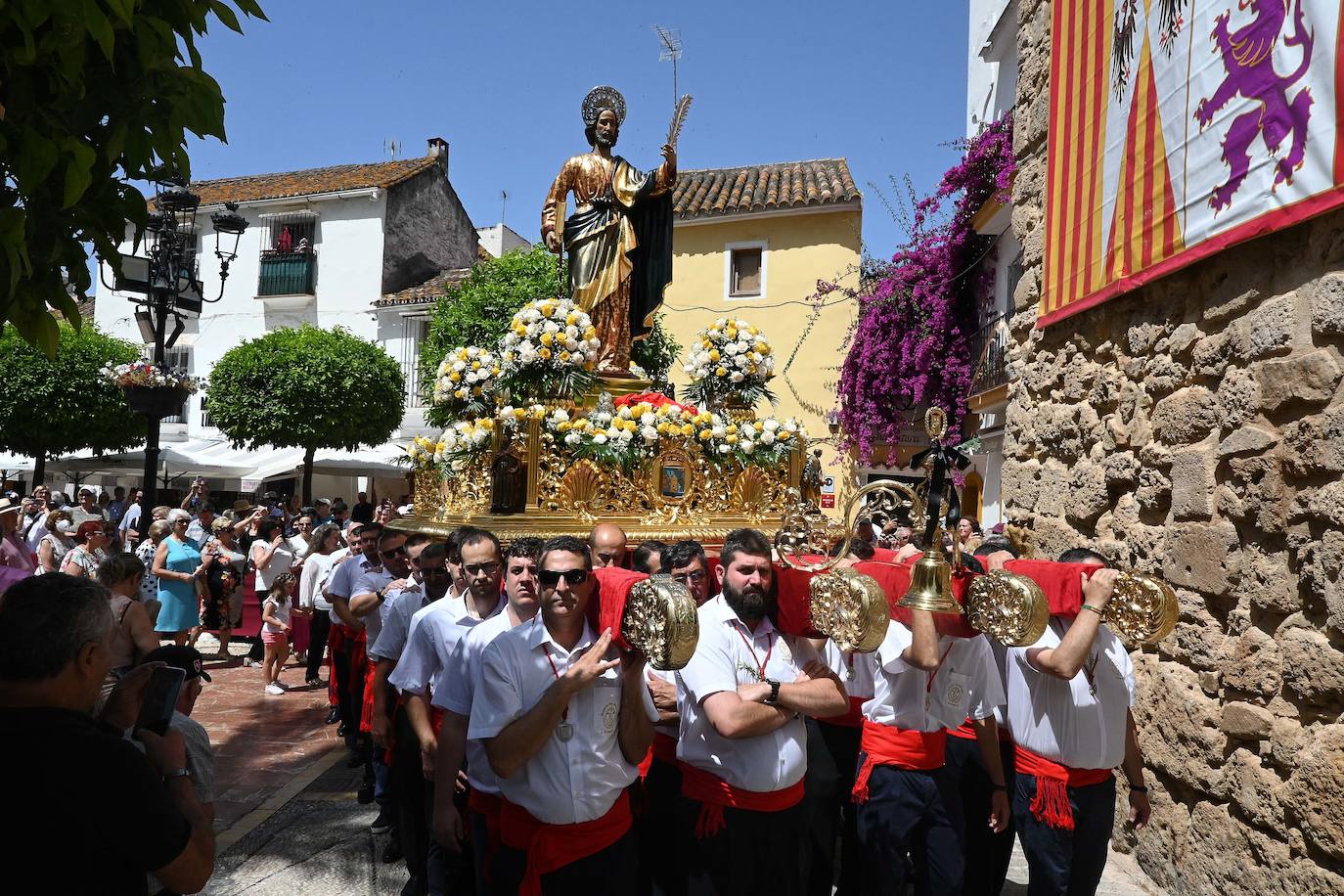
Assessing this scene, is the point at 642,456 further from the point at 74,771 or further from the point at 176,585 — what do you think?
the point at 176,585

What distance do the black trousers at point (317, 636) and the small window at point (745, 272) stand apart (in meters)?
13.6

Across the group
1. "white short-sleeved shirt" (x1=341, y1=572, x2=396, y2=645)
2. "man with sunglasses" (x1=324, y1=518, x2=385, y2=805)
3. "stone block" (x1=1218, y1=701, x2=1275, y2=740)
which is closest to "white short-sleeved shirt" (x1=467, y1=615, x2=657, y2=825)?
"white short-sleeved shirt" (x1=341, y1=572, x2=396, y2=645)

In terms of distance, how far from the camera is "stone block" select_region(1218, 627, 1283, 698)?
4281 millimetres

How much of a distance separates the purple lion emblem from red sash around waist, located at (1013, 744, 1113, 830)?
2780mm

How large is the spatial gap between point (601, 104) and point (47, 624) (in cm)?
740

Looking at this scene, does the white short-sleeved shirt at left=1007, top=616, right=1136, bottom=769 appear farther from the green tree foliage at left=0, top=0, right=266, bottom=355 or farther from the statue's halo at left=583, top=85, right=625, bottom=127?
the statue's halo at left=583, top=85, right=625, bottom=127

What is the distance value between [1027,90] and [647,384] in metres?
4.02

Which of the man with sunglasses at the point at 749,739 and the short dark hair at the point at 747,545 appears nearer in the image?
the man with sunglasses at the point at 749,739

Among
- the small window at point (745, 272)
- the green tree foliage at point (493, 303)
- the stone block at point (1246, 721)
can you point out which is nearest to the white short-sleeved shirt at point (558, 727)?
the stone block at point (1246, 721)

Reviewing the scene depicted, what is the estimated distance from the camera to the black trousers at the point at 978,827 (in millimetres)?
4402

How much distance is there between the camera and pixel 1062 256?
6660 mm

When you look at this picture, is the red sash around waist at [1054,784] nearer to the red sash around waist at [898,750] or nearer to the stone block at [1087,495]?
the red sash around waist at [898,750]

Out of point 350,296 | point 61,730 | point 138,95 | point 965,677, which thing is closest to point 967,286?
point 965,677

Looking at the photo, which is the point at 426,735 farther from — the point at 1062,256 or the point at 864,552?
the point at 1062,256
